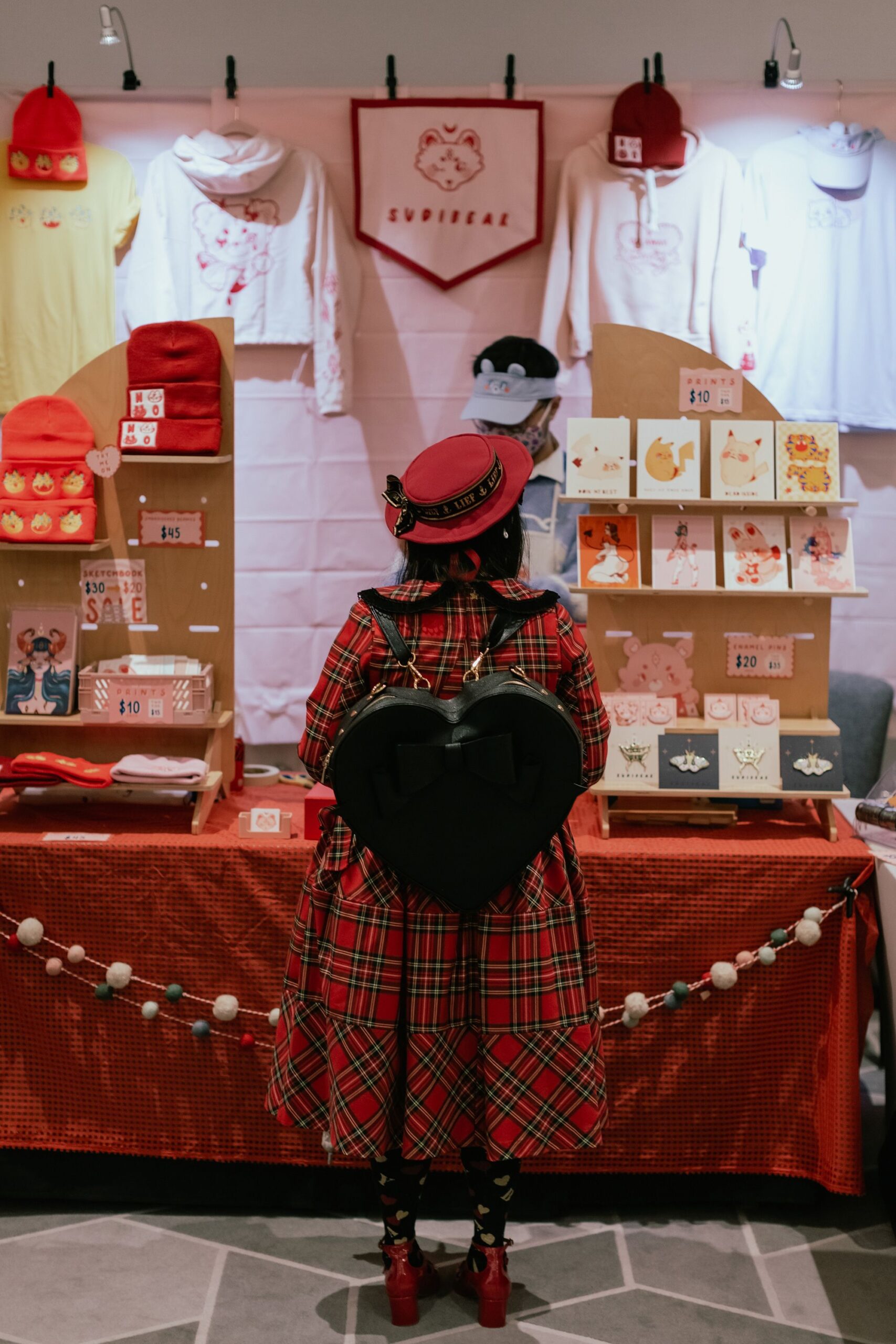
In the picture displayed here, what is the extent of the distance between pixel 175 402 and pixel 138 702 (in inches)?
26.8

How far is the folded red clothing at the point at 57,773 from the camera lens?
267 cm

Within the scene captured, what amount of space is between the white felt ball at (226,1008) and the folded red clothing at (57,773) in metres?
0.54

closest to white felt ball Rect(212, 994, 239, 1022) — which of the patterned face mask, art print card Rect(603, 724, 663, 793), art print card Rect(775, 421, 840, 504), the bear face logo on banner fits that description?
art print card Rect(603, 724, 663, 793)

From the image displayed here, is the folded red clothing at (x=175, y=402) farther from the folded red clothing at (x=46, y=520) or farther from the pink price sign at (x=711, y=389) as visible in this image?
the pink price sign at (x=711, y=389)

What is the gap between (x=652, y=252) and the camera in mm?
4020

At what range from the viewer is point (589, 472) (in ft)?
8.73

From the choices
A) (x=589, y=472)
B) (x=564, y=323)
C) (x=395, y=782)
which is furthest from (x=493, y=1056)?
(x=564, y=323)

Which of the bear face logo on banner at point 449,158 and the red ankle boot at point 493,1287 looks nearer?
the red ankle boot at point 493,1287

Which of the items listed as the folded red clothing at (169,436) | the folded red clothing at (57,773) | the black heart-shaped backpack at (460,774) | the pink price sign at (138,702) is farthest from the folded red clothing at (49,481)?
the black heart-shaped backpack at (460,774)

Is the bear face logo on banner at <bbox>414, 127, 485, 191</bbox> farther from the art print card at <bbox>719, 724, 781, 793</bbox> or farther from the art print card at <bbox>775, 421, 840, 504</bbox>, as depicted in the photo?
the art print card at <bbox>719, 724, 781, 793</bbox>

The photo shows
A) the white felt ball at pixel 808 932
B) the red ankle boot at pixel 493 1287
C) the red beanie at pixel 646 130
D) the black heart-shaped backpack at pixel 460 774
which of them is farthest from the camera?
A: the red beanie at pixel 646 130

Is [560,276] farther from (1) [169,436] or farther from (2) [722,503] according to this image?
(1) [169,436]

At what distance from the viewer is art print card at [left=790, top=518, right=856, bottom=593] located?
105 inches

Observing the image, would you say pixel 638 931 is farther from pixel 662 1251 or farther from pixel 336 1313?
pixel 336 1313
